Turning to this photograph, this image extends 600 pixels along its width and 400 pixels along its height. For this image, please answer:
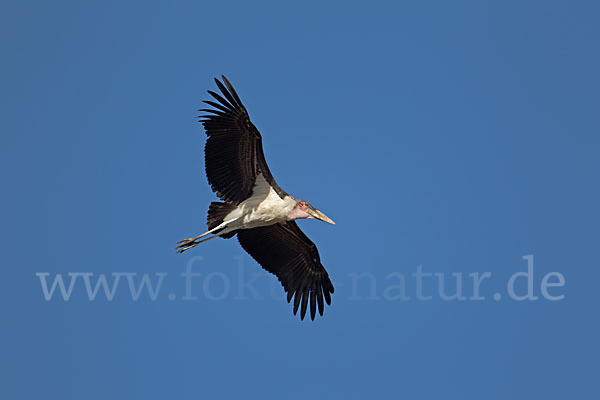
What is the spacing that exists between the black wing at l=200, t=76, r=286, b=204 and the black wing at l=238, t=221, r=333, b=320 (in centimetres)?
181

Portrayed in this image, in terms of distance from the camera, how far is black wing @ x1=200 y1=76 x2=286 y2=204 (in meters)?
17.9

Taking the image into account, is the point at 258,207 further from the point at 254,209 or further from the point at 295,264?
the point at 295,264

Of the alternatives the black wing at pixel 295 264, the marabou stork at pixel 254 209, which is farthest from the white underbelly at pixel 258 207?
the black wing at pixel 295 264

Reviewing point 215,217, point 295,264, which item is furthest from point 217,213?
point 295,264

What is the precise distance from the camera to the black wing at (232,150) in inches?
704

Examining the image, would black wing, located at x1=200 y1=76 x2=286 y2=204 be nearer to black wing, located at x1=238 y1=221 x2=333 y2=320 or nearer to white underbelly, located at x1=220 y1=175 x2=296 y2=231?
white underbelly, located at x1=220 y1=175 x2=296 y2=231

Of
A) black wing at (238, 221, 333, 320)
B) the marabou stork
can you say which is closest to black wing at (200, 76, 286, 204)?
the marabou stork

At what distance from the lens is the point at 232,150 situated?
719 inches

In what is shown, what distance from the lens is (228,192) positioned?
61.5 feet

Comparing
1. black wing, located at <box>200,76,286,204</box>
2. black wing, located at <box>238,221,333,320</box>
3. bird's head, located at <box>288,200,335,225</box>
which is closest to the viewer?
black wing, located at <box>200,76,286,204</box>

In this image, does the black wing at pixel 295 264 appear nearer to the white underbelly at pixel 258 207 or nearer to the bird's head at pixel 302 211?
the bird's head at pixel 302 211

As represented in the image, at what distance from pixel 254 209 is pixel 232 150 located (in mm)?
1338

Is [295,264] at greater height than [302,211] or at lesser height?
lesser

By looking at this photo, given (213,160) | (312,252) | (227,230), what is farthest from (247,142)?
(312,252)
